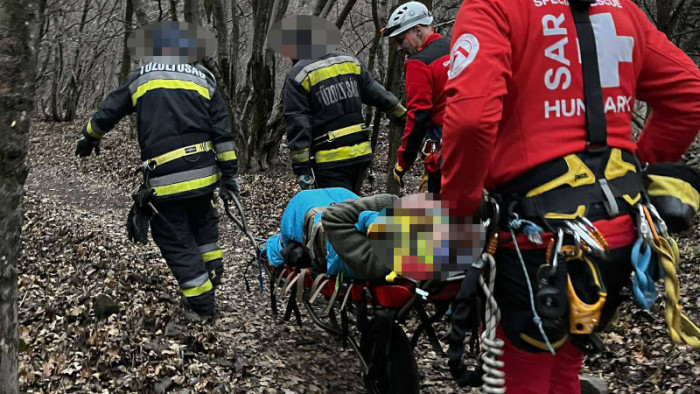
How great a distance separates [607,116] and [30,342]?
158 inches

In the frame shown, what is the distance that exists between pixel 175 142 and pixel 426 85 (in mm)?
2042

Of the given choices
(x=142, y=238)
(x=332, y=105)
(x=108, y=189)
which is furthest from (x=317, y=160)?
(x=108, y=189)

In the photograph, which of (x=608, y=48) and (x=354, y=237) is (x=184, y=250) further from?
(x=608, y=48)

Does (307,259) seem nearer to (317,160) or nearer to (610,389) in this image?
(317,160)

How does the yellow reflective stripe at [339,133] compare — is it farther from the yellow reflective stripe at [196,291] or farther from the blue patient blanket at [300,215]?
the yellow reflective stripe at [196,291]

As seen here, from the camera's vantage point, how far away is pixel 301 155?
523cm

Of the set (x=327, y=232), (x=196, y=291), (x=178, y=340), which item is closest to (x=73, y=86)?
(x=196, y=291)

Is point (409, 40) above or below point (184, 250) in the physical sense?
above

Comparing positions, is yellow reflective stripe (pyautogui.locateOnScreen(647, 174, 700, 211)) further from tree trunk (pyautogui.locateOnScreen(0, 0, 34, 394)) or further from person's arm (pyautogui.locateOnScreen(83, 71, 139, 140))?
person's arm (pyautogui.locateOnScreen(83, 71, 139, 140))

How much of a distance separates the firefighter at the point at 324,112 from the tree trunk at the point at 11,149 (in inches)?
114

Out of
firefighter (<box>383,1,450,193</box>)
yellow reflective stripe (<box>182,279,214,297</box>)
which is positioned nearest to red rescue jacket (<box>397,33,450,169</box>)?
firefighter (<box>383,1,450,193</box>)

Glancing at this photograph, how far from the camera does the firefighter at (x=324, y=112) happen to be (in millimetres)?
5211

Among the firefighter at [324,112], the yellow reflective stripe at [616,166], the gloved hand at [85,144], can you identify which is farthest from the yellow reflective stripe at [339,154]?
the yellow reflective stripe at [616,166]

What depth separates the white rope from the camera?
2.20 m
